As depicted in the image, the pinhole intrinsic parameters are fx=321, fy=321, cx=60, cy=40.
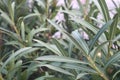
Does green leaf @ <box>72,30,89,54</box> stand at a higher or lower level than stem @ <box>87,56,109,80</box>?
higher

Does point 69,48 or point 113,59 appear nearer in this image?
point 113,59

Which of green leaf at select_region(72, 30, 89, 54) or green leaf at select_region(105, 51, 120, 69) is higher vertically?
green leaf at select_region(72, 30, 89, 54)

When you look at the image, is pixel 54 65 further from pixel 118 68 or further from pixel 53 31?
pixel 53 31

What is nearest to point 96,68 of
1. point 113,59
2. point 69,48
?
point 113,59

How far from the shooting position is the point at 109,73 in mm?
996

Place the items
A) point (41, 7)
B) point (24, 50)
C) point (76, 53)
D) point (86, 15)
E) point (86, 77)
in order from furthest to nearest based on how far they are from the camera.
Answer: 1. point (41, 7)
2. point (86, 15)
3. point (76, 53)
4. point (24, 50)
5. point (86, 77)

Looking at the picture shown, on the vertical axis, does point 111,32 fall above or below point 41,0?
below

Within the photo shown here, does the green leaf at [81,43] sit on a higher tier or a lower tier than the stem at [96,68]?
higher

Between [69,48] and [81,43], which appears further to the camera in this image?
[69,48]

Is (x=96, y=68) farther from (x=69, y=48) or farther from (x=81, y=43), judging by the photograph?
(x=69, y=48)

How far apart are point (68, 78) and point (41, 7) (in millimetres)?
782

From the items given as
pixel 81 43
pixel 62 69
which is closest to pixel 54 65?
pixel 62 69

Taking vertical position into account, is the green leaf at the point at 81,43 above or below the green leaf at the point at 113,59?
above

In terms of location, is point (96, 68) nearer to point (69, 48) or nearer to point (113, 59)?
point (113, 59)
